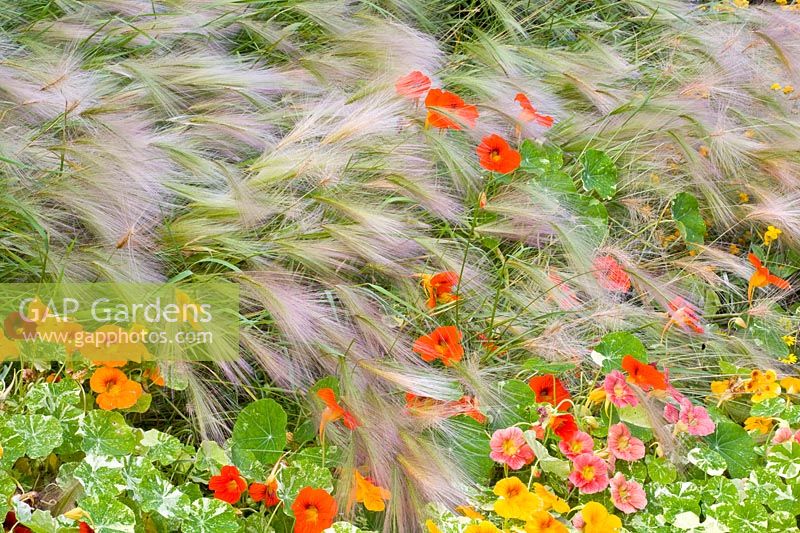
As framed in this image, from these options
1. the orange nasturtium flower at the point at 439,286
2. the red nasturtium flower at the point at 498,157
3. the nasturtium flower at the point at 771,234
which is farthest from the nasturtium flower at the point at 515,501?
the nasturtium flower at the point at 771,234

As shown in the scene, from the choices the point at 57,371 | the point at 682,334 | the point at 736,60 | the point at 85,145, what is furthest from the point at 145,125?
the point at 736,60

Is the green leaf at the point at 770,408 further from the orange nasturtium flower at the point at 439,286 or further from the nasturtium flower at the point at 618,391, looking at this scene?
the orange nasturtium flower at the point at 439,286

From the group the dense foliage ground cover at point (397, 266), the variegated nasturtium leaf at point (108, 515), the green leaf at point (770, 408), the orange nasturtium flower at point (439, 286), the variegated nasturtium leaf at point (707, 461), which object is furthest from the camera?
the orange nasturtium flower at point (439, 286)

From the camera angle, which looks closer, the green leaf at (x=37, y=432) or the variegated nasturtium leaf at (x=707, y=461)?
the green leaf at (x=37, y=432)

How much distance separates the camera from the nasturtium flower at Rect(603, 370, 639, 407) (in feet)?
4.90

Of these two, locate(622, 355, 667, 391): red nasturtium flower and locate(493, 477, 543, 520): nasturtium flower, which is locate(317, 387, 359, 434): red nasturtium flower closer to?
locate(493, 477, 543, 520): nasturtium flower

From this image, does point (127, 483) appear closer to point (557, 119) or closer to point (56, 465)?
point (56, 465)

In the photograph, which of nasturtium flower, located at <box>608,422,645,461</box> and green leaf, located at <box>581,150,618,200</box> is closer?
nasturtium flower, located at <box>608,422,645,461</box>

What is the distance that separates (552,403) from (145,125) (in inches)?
40.8

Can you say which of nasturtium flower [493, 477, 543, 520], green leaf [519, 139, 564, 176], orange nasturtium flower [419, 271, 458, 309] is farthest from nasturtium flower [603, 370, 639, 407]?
green leaf [519, 139, 564, 176]

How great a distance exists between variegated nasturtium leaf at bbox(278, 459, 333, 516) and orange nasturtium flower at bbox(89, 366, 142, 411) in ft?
0.89

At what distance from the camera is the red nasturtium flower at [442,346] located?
62.1 inches

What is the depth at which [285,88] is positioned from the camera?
2.17 meters

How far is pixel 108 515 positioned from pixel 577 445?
71 centimetres
